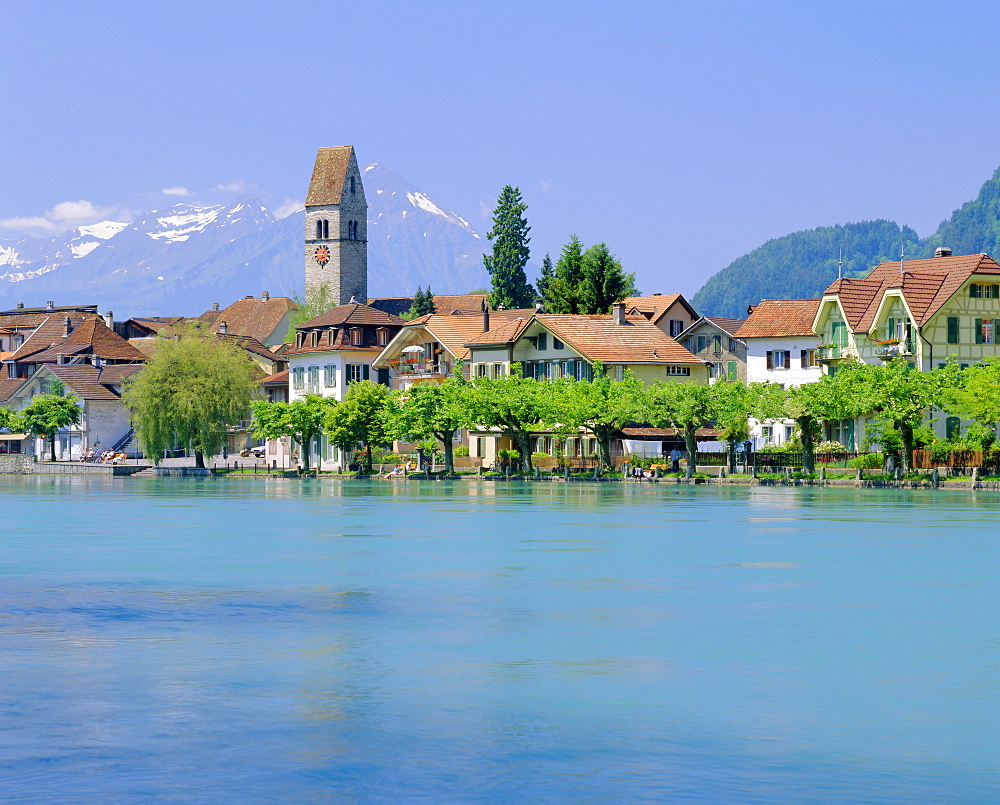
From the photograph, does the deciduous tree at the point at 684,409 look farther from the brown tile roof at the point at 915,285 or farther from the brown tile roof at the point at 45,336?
the brown tile roof at the point at 45,336

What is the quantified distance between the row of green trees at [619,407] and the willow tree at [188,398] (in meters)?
4.84

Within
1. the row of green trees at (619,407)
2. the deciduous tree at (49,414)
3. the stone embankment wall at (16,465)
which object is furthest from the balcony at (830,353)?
the deciduous tree at (49,414)

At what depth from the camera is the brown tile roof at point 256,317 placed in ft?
580

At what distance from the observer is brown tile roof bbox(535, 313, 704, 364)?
105 meters

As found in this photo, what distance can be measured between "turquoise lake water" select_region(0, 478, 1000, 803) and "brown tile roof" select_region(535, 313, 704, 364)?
59361 millimetres

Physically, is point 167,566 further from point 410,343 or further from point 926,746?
point 410,343

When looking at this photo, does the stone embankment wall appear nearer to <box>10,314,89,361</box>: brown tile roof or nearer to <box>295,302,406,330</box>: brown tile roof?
<box>295,302,406,330</box>: brown tile roof

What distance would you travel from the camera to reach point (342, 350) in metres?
124

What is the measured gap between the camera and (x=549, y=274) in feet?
462

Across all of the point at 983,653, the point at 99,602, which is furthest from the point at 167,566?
the point at 983,653

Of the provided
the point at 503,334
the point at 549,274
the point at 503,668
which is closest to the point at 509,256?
the point at 549,274

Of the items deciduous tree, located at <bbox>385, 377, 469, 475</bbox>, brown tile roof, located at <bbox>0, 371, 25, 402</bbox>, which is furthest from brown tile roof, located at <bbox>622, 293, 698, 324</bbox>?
brown tile roof, located at <bbox>0, 371, 25, 402</bbox>

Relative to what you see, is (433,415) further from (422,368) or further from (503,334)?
(422,368)

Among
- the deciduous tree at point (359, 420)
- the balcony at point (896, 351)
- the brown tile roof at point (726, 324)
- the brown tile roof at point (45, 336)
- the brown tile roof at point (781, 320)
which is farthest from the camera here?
the brown tile roof at point (45, 336)
